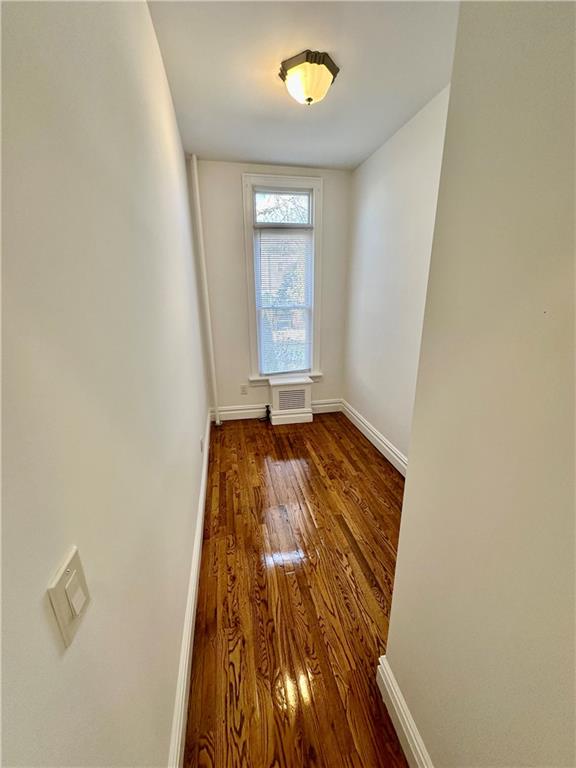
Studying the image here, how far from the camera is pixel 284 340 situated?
3.39m

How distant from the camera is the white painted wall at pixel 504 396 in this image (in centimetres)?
48

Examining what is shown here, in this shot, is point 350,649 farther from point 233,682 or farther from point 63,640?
point 63,640

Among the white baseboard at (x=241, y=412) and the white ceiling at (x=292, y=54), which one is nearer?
the white ceiling at (x=292, y=54)

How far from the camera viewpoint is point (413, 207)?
2.17 m

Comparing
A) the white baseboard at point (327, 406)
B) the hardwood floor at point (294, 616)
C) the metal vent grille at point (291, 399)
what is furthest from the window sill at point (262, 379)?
the hardwood floor at point (294, 616)

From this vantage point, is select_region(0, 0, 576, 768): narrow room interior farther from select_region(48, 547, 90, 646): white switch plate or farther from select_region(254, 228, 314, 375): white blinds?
select_region(254, 228, 314, 375): white blinds

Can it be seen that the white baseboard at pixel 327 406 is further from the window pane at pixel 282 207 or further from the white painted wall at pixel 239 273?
the window pane at pixel 282 207

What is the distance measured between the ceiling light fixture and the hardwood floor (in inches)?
98.9

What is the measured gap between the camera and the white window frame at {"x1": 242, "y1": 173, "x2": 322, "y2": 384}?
2869mm

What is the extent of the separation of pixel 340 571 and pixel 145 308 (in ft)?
5.42

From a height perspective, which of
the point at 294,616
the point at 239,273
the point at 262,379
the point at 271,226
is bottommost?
the point at 294,616

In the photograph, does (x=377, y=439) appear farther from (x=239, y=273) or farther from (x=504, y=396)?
(x=504, y=396)

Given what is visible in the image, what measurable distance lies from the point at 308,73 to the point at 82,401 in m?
1.95

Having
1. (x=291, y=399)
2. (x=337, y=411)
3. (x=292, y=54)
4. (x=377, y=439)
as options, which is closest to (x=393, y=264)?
(x=292, y=54)
